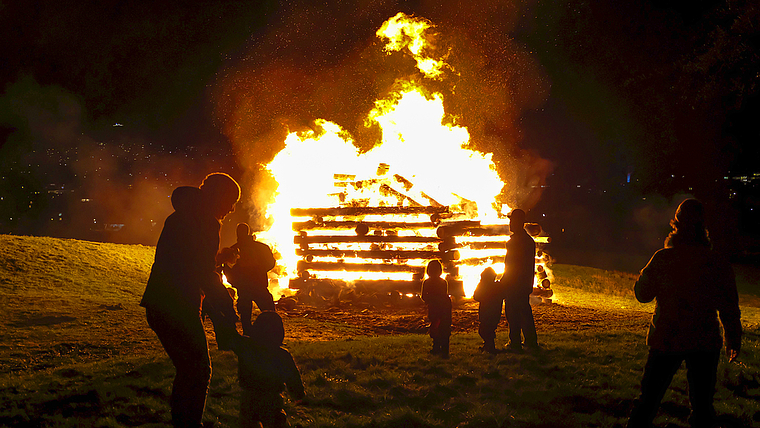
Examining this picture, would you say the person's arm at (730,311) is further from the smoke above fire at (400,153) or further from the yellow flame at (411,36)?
the yellow flame at (411,36)

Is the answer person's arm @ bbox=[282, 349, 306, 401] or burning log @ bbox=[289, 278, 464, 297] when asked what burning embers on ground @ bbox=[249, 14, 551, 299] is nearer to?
burning log @ bbox=[289, 278, 464, 297]

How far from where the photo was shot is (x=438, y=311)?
797cm

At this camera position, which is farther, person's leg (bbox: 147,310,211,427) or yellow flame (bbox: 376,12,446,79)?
yellow flame (bbox: 376,12,446,79)

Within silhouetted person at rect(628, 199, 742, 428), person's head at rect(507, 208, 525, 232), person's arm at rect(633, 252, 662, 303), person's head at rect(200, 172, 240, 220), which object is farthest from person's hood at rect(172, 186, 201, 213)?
person's head at rect(507, 208, 525, 232)

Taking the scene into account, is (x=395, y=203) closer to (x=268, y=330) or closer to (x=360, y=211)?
(x=360, y=211)

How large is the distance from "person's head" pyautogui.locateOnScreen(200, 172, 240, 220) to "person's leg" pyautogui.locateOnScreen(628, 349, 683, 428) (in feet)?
13.0

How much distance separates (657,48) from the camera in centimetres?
2173

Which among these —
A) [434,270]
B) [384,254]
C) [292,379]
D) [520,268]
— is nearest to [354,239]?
[384,254]

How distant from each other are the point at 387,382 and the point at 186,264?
133 inches

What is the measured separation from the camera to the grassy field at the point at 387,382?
557cm

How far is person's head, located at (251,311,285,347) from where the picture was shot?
14.3 feet

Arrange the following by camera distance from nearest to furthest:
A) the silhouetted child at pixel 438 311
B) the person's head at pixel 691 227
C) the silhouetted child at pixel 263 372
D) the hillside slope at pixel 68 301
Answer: the silhouetted child at pixel 263 372
the person's head at pixel 691 227
the silhouetted child at pixel 438 311
the hillside slope at pixel 68 301

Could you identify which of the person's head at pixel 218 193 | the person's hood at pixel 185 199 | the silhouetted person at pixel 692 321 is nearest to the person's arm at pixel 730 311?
the silhouetted person at pixel 692 321

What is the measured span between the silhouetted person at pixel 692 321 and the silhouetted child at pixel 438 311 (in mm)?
3549
